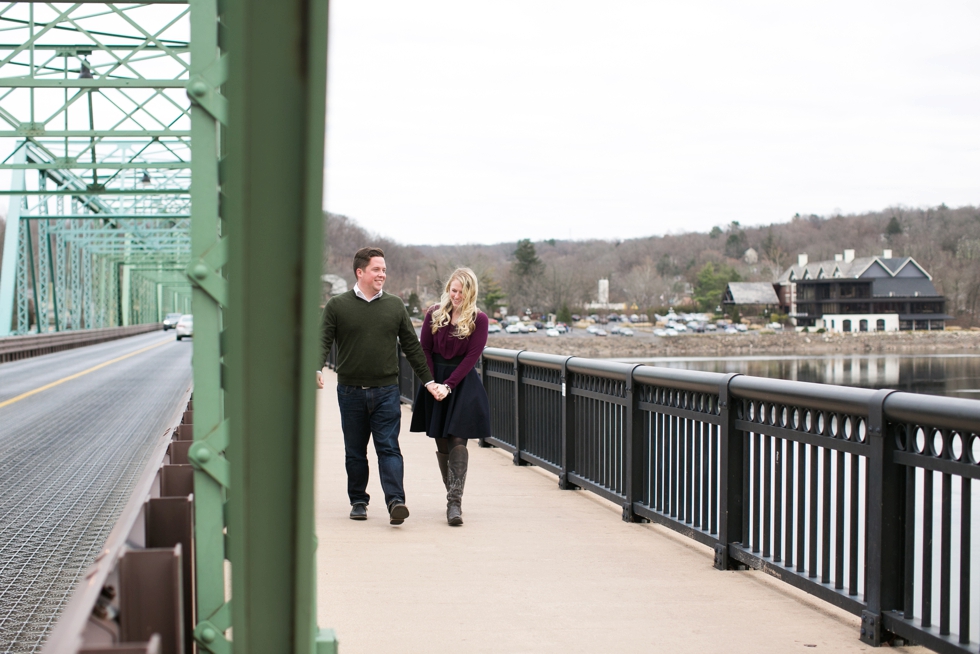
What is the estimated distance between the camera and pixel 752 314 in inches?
6088

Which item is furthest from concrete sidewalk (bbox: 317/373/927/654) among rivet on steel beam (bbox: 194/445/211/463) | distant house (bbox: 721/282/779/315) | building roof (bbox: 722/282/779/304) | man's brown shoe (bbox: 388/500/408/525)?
building roof (bbox: 722/282/779/304)

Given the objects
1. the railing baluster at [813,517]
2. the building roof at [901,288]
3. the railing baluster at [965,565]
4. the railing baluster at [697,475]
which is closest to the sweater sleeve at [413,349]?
the railing baluster at [697,475]

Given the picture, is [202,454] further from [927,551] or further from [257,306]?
[927,551]

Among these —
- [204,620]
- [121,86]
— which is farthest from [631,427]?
[121,86]

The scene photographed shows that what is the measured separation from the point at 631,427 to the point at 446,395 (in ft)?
4.59

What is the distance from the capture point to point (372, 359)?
23.7 feet

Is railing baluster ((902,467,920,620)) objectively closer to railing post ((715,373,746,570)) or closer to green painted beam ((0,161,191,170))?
railing post ((715,373,746,570))

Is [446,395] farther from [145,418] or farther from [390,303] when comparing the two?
[145,418]

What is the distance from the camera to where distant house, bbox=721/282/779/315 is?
155000mm

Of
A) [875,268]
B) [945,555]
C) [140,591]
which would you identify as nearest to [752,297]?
[875,268]

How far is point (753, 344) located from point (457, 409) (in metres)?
102

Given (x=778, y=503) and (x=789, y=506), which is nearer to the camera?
(x=789, y=506)

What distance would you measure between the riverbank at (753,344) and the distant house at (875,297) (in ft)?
45.8

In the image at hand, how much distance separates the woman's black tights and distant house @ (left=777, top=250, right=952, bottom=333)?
11745 cm
